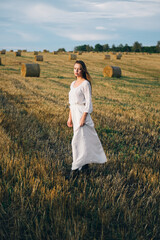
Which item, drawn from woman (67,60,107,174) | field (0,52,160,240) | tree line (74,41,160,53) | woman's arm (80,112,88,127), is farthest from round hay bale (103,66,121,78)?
tree line (74,41,160,53)

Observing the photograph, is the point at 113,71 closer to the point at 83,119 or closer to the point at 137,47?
the point at 83,119

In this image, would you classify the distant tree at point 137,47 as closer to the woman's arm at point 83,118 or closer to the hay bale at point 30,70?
the hay bale at point 30,70

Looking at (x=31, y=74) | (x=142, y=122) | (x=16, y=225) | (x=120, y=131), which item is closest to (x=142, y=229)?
(x=16, y=225)

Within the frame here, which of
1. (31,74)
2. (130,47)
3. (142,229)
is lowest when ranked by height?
(142,229)

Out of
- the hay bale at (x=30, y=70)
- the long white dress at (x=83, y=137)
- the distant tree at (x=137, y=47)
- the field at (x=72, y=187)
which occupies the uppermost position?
the distant tree at (x=137, y=47)

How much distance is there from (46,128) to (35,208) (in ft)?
10.6

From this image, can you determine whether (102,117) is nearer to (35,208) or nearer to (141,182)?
(141,182)

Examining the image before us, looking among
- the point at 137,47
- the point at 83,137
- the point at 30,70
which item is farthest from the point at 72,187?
the point at 137,47

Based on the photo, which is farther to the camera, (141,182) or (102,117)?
(102,117)

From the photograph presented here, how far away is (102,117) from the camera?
686 cm

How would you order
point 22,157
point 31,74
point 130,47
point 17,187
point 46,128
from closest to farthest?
point 17,187 → point 22,157 → point 46,128 → point 31,74 → point 130,47

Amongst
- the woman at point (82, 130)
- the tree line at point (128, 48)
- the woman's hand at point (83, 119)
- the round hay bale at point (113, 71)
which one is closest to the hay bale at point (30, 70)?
the round hay bale at point (113, 71)

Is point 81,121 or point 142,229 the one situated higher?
point 81,121

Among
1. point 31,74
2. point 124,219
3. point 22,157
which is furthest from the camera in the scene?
point 31,74
